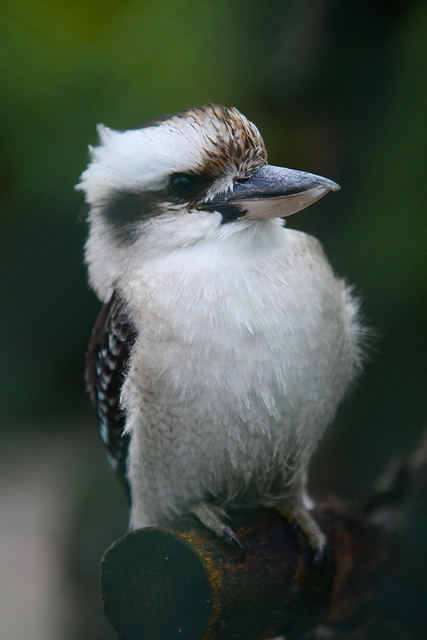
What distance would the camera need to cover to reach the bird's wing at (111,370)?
0.80 meters

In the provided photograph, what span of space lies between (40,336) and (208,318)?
1.91 ft

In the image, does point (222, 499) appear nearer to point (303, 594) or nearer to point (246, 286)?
point (303, 594)

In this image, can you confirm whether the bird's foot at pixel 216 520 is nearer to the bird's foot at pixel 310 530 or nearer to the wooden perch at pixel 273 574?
the wooden perch at pixel 273 574

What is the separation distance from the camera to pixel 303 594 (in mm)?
868

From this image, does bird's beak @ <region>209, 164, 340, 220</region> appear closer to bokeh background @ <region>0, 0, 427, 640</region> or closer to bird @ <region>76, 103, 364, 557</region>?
bird @ <region>76, 103, 364, 557</region>

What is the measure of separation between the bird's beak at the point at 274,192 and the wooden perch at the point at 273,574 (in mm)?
448

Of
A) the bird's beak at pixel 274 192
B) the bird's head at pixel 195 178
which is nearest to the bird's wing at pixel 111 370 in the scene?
the bird's head at pixel 195 178

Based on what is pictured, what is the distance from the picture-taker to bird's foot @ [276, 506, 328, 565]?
3.03ft

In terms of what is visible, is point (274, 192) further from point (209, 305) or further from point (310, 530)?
point (310, 530)

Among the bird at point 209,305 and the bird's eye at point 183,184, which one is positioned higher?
the bird's eye at point 183,184

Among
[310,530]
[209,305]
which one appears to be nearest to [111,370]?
[209,305]

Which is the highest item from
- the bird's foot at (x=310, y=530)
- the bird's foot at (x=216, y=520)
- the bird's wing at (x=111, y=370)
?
the bird's wing at (x=111, y=370)

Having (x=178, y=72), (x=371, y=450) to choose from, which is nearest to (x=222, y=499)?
(x=371, y=450)

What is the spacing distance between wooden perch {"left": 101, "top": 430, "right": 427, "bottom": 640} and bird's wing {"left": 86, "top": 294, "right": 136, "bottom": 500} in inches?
7.7
